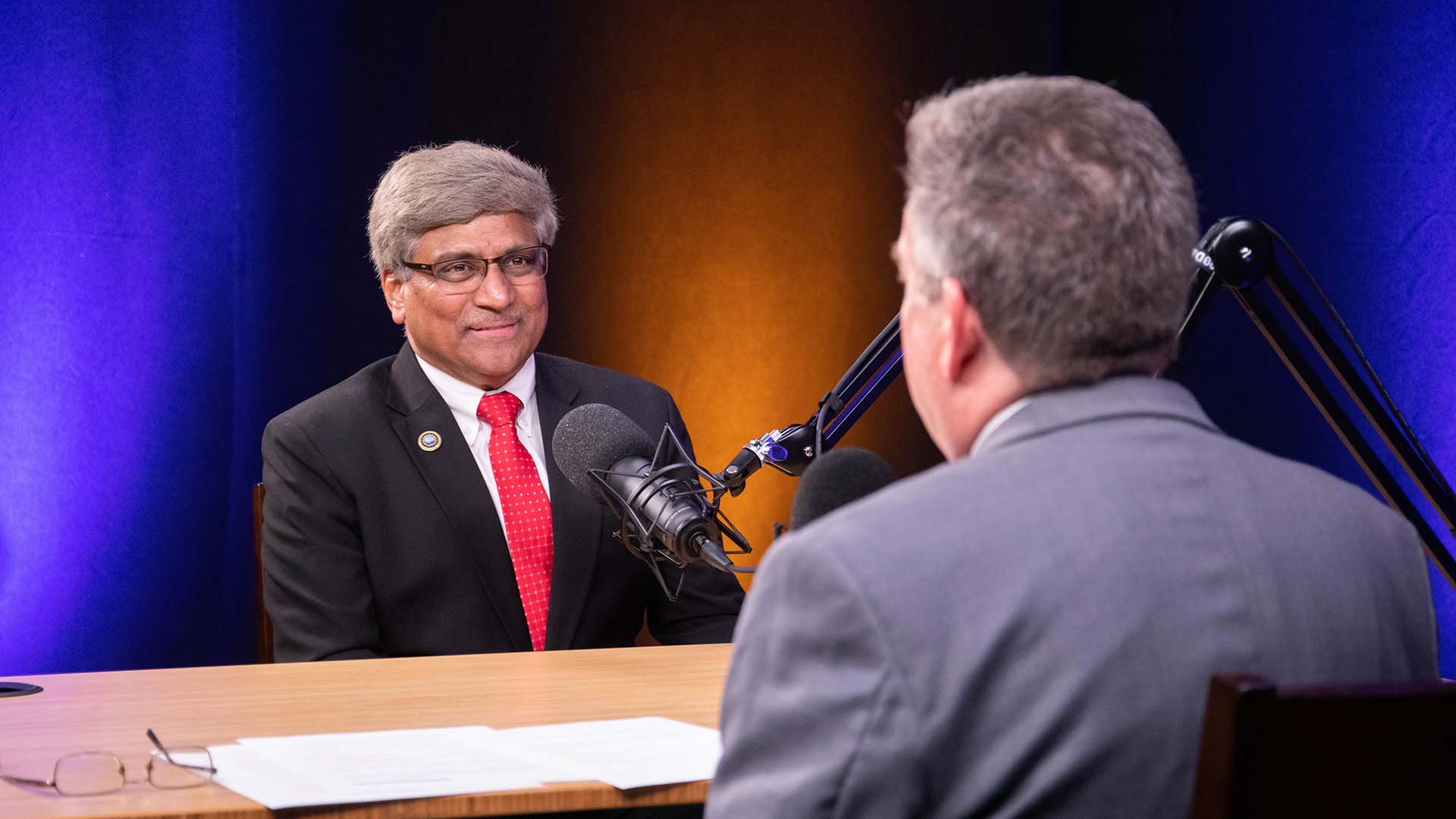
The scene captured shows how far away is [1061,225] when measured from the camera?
37.9 inches

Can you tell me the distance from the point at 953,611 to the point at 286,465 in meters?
1.77

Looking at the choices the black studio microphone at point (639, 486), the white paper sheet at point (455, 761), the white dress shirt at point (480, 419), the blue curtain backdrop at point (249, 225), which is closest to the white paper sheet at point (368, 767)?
the white paper sheet at point (455, 761)

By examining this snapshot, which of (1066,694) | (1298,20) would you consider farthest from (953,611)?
(1298,20)

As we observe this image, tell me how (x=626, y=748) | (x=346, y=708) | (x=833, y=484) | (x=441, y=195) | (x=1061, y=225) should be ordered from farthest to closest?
(x=441, y=195) → (x=346, y=708) → (x=626, y=748) → (x=833, y=484) → (x=1061, y=225)

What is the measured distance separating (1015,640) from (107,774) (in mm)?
964

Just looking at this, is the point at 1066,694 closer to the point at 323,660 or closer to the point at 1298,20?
the point at 323,660

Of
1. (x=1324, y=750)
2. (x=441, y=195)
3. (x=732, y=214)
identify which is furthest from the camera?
(x=732, y=214)

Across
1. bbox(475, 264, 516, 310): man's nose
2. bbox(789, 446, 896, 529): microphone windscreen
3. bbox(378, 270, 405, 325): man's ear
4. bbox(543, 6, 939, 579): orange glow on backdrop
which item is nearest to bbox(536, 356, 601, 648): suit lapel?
bbox(475, 264, 516, 310): man's nose

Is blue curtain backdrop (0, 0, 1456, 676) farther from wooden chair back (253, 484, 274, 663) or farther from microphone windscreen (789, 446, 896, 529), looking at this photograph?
microphone windscreen (789, 446, 896, 529)

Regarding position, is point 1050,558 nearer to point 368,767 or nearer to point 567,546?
point 368,767

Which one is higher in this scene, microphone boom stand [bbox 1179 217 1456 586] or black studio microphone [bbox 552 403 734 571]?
microphone boom stand [bbox 1179 217 1456 586]

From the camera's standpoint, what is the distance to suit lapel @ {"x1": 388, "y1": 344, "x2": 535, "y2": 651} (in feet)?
7.87

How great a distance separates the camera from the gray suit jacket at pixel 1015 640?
0.88 meters

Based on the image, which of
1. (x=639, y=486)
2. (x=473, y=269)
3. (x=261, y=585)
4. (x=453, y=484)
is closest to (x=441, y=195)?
(x=473, y=269)
